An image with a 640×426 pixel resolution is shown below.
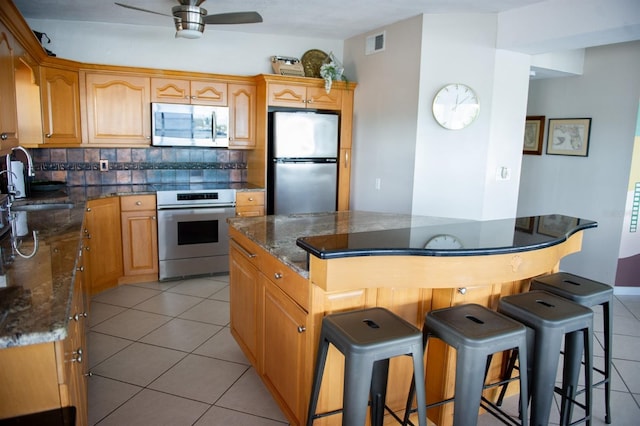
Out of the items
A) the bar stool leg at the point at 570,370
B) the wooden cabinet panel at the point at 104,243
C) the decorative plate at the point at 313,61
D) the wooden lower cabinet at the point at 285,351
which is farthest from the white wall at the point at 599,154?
the wooden cabinet panel at the point at 104,243

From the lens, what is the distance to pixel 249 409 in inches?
94.0

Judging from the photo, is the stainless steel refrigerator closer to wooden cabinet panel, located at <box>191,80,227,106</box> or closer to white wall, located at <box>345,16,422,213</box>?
white wall, located at <box>345,16,422,213</box>

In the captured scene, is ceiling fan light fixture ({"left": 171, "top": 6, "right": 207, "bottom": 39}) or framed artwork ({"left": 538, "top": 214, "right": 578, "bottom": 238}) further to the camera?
ceiling fan light fixture ({"left": 171, "top": 6, "right": 207, "bottom": 39})

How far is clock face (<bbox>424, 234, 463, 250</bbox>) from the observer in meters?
1.90

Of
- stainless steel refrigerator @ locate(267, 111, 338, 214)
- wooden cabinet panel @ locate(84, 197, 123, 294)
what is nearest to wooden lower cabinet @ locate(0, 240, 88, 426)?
wooden cabinet panel @ locate(84, 197, 123, 294)

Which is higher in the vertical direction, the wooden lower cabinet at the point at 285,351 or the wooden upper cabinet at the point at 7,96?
the wooden upper cabinet at the point at 7,96

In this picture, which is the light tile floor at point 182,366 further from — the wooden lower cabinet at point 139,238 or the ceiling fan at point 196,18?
the ceiling fan at point 196,18

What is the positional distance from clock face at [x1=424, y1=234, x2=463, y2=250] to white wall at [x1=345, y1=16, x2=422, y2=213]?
1.97 metres

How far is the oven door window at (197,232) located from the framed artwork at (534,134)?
11.5ft

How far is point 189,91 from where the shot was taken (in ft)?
14.5

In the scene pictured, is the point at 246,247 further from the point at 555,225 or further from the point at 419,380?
the point at 555,225

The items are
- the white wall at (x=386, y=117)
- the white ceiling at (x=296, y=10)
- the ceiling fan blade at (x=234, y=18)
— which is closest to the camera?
the ceiling fan blade at (x=234, y=18)

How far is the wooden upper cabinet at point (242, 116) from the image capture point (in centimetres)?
460

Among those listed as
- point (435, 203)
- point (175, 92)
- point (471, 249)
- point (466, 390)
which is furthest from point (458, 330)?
point (175, 92)
